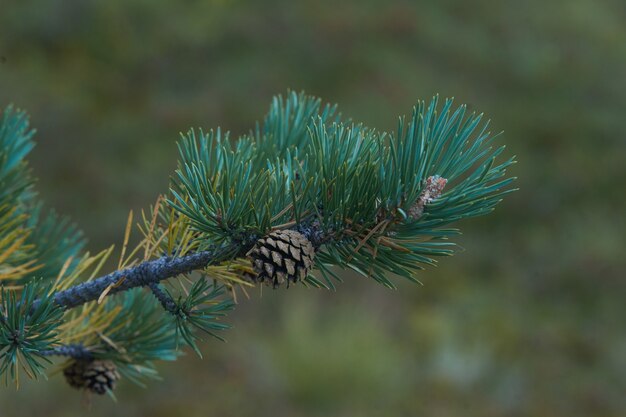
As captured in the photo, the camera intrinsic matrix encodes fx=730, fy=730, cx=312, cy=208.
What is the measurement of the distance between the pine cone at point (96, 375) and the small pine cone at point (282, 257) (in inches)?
8.6

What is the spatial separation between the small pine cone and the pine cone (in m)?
0.22

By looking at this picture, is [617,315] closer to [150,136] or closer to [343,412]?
[343,412]

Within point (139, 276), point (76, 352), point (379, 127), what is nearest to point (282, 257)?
point (139, 276)

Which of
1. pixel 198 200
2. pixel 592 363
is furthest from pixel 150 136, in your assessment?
pixel 198 200

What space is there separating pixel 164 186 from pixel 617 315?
2219 mm

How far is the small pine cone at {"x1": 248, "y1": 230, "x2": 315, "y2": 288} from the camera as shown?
0.45 meters

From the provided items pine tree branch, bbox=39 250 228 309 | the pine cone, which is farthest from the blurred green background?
pine tree branch, bbox=39 250 228 309

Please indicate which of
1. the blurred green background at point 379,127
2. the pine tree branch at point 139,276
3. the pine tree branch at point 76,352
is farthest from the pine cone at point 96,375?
the blurred green background at point 379,127

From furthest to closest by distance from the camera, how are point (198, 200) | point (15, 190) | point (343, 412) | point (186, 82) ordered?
point (186, 82), point (343, 412), point (15, 190), point (198, 200)

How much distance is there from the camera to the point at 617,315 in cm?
345

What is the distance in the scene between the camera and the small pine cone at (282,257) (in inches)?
17.6

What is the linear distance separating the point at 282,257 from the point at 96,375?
26cm

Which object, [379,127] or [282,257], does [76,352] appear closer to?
[282,257]

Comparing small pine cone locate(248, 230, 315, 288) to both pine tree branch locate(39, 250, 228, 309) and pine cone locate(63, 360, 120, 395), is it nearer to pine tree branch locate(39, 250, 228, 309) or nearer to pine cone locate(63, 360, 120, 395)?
pine tree branch locate(39, 250, 228, 309)
